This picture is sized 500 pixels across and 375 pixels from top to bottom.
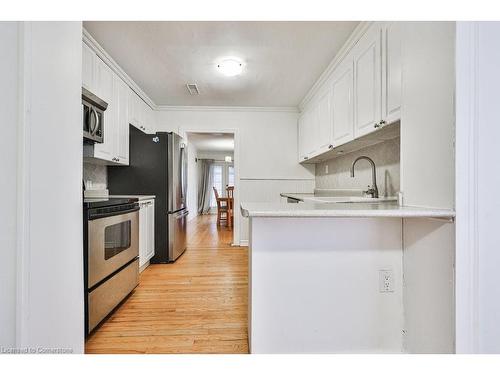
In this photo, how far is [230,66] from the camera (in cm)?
260

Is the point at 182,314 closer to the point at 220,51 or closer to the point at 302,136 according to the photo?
the point at 220,51

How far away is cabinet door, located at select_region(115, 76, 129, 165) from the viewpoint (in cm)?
281

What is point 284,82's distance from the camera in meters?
3.13

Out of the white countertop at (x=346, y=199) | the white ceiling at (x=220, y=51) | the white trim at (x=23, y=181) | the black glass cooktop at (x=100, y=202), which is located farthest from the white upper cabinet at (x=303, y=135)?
→ the white trim at (x=23, y=181)

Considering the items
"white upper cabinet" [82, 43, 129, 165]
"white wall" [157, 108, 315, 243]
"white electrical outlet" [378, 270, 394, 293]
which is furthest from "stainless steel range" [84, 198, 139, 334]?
"white wall" [157, 108, 315, 243]

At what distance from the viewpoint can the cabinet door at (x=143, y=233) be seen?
8.79 ft

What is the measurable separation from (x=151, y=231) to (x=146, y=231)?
0.16 metres

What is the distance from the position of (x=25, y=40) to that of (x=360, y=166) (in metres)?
2.63

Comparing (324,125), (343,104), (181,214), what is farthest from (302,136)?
(181,214)

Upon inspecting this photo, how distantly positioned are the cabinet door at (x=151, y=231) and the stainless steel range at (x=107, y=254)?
2.29 ft

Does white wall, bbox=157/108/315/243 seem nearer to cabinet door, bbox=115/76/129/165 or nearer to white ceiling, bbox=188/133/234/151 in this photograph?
cabinet door, bbox=115/76/129/165

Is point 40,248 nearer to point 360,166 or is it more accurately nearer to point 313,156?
point 360,166

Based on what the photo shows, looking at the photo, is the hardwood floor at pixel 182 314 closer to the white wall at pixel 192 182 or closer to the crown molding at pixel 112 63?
the crown molding at pixel 112 63
